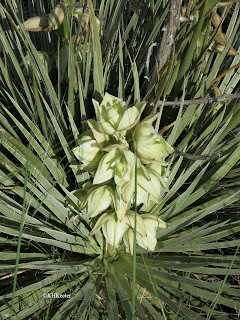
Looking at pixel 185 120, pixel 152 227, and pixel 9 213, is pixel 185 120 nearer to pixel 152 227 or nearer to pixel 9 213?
pixel 152 227

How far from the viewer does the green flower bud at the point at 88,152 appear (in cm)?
86

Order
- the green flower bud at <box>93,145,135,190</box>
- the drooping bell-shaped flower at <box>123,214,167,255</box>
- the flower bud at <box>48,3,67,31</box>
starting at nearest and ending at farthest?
1. the green flower bud at <box>93,145,135,190</box>
2. the drooping bell-shaped flower at <box>123,214,167,255</box>
3. the flower bud at <box>48,3,67,31</box>

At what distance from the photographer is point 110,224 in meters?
0.90

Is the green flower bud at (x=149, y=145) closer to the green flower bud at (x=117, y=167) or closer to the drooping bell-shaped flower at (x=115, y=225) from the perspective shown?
the green flower bud at (x=117, y=167)

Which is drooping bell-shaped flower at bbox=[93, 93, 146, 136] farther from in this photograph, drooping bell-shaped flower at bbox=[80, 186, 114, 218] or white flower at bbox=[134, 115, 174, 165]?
drooping bell-shaped flower at bbox=[80, 186, 114, 218]

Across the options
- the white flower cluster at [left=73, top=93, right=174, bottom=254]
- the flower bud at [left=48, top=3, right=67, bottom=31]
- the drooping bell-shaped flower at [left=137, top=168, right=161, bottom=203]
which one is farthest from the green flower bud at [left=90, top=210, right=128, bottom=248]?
the flower bud at [left=48, top=3, right=67, bottom=31]

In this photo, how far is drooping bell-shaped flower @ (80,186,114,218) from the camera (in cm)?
87

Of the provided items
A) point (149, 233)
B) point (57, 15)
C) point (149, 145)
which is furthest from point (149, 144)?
point (57, 15)

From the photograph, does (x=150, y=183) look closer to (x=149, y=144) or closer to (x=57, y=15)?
(x=149, y=144)

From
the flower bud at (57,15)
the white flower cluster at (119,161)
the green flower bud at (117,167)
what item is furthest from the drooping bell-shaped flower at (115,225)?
the flower bud at (57,15)

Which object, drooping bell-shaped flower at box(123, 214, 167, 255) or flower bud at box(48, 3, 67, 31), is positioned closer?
drooping bell-shaped flower at box(123, 214, 167, 255)

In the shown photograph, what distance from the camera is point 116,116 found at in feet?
2.85

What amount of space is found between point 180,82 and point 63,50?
385 millimetres

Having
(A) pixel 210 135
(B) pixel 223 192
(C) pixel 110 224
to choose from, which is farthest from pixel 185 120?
(C) pixel 110 224
